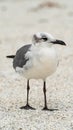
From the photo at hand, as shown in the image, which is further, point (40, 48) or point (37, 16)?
point (37, 16)

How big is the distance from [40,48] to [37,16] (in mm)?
11562

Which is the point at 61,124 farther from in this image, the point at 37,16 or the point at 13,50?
the point at 37,16

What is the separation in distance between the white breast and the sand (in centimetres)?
52

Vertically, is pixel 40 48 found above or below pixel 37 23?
above

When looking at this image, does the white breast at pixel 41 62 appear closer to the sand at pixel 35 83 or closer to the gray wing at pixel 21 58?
the gray wing at pixel 21 58

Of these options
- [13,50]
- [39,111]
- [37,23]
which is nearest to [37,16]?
[37,23]

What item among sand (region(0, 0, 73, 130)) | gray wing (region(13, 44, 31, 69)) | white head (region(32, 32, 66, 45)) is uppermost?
white head (region(32, 32, 66, 45))

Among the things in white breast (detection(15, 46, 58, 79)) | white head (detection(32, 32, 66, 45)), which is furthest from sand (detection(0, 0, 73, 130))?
white head (detection(32, 32, 66, 45))

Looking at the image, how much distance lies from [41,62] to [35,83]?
2.22 metres

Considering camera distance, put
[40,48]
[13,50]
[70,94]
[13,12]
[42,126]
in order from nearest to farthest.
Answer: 1. [42,126]
2. [40,48]
3. [70,94]
4. [13,50]
5. [13,12]

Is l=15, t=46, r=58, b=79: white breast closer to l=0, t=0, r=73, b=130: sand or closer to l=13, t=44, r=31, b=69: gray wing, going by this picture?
l=13, t=44, r=31, b=69: gray wing

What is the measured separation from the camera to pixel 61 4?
66.8 feet

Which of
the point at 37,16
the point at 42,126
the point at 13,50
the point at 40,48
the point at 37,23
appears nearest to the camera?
the point at 42,126

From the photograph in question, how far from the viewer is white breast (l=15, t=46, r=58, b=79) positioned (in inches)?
237
